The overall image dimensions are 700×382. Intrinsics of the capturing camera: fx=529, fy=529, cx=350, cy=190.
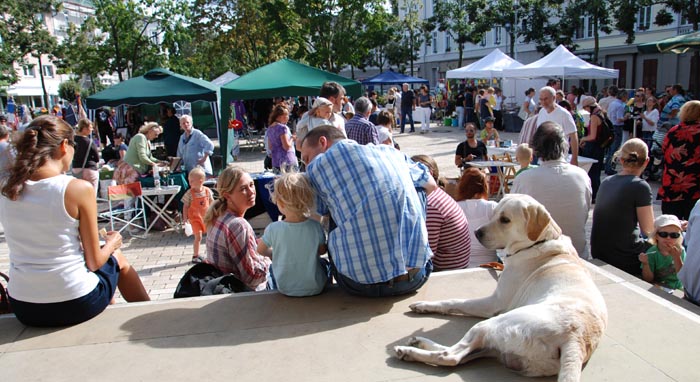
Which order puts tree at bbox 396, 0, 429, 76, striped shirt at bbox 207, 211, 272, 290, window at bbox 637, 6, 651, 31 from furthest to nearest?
tree at bbox 396, 0, 429, 76 → window at bbox 637, 6, 651, 31 → striped shirt at bbox 207, 211, 272, 290

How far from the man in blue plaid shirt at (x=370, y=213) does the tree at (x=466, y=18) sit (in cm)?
3693

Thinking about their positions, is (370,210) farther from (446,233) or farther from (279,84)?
(279,84)

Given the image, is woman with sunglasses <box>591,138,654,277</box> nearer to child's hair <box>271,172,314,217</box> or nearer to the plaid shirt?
child's hair <box>271,172,314,217</box>

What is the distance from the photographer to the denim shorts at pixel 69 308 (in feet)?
9.94

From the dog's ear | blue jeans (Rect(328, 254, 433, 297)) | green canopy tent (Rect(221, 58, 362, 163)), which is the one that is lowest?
blue jeans (Rect(328, 254, 433, 297))

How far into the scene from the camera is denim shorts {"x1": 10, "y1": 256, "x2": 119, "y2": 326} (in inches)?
119

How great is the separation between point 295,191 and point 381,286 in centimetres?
79

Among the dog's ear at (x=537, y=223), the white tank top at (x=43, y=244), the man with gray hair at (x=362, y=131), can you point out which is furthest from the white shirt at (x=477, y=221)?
the white tank top at (x=43, y=244)

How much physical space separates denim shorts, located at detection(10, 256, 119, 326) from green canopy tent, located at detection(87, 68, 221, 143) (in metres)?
9.98

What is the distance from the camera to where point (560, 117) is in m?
7.22

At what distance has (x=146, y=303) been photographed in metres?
3.46

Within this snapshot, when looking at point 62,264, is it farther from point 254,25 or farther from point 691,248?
point 254,25

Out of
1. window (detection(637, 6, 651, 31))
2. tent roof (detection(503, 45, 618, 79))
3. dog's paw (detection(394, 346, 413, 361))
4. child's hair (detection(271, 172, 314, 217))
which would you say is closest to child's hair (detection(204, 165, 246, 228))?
child's hair (detection(271, 172, 314, 217))

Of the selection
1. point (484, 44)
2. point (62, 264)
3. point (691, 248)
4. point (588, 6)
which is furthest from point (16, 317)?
point (484, 44)
